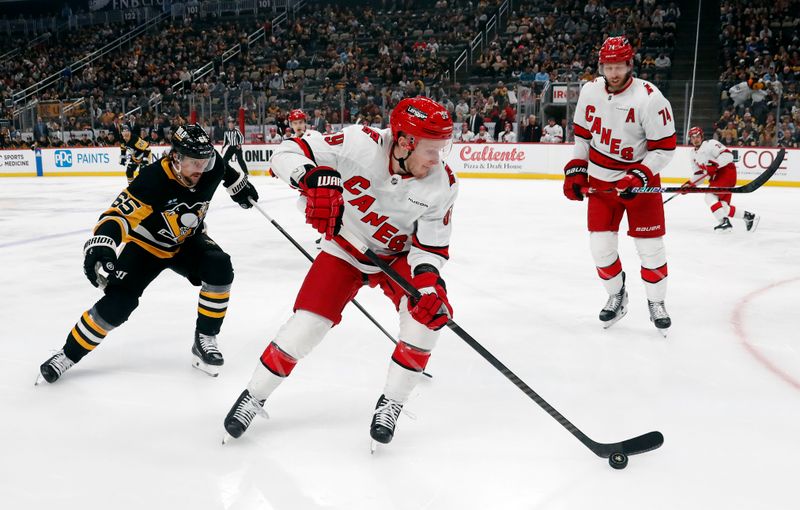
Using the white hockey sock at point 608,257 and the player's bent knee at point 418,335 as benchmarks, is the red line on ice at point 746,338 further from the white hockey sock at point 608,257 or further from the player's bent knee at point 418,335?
the player's bent knee at point 418,335

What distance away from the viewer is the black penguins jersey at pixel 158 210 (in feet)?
8.84

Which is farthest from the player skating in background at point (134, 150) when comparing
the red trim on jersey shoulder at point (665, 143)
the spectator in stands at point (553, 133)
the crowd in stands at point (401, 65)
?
the red trim on jersey shoulder at point (665, 143)

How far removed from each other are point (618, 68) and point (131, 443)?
279cm

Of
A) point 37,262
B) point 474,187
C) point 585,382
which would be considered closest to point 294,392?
point 585,382

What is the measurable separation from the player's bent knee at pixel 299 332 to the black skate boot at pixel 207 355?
86 centimetres

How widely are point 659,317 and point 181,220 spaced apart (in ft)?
8.05

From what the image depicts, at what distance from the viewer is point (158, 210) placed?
2756 mm

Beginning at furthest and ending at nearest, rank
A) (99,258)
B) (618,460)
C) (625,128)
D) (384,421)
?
(625,128)
(99,258)
(384,421)
(618,460)

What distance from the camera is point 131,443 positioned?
225cm

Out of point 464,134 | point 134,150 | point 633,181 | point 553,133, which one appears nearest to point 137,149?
point 134,150

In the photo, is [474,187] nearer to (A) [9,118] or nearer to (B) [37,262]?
(B) [37,262]

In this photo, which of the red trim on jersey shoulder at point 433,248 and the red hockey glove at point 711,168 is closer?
the red trim on jersey shoulder at point 433,248

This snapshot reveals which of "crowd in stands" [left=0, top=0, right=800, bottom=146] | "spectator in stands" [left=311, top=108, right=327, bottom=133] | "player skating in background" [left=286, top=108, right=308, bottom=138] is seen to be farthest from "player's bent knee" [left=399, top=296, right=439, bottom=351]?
"spectator in stands" [left=311, top=108, right=327, bottom=133]

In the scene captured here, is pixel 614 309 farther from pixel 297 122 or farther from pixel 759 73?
pixel 759 73
